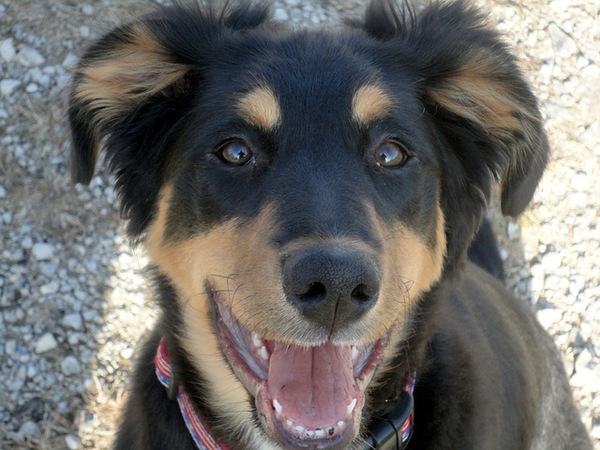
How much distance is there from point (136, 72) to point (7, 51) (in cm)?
285

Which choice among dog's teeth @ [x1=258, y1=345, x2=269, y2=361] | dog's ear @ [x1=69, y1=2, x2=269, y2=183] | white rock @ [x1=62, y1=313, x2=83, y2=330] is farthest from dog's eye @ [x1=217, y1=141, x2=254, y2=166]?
white rock @ [x1=62, y1=313, x2=83, y2=330]

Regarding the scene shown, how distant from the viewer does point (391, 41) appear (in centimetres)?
348

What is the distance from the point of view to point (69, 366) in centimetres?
502

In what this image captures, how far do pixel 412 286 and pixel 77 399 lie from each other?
253 cm

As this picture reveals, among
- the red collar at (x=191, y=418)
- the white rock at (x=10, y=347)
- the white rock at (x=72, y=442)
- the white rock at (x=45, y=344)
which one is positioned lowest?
the white rock at (x=72, y=442)

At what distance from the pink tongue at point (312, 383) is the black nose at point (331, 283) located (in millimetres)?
399

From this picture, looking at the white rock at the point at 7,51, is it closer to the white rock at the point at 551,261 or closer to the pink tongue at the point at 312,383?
the pink tongue at the point at 312,383

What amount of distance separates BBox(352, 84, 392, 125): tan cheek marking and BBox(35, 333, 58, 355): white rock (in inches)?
110

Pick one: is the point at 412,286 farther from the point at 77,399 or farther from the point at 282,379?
the point at 77,399

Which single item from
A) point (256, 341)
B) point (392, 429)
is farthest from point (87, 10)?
point (392, 429)

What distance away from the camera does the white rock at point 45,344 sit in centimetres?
504

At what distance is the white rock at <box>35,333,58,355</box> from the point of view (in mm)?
5035

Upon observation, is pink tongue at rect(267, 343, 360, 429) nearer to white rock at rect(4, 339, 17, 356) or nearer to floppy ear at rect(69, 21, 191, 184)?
floppy ear at rect(69, 21, 191, 184)

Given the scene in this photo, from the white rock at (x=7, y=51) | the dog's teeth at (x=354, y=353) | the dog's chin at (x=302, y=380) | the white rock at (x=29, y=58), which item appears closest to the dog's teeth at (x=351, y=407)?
the dog's chin at (x=302, y=380)
